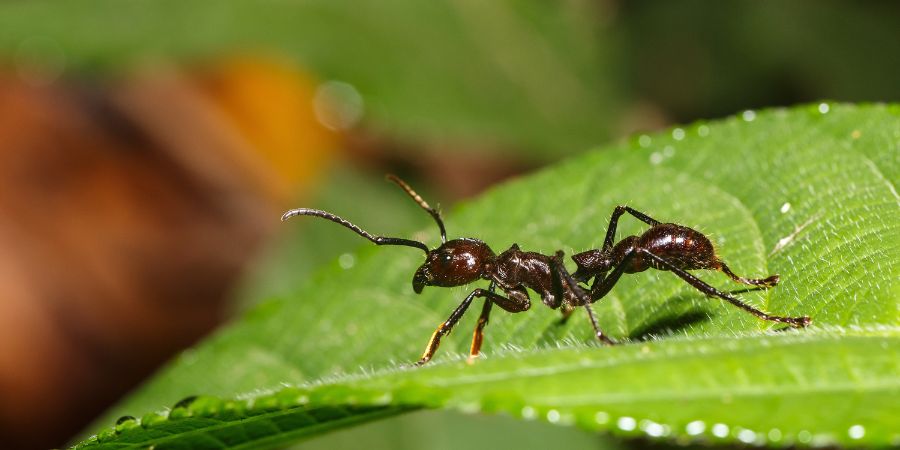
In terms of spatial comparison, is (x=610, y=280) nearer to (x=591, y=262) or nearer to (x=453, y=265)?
(x=591, y=262)

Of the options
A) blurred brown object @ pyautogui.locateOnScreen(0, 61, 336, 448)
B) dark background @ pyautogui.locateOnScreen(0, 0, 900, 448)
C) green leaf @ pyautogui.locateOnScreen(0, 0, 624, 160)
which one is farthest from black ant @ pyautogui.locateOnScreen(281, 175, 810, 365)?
blurred brown object @ pyautogui.locateOnScreen(0, 61, 336, 448)

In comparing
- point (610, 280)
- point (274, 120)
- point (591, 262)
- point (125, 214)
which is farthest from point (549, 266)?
point (125, 214)

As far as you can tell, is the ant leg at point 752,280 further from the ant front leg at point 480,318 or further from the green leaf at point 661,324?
the ant front leg at point 480,318

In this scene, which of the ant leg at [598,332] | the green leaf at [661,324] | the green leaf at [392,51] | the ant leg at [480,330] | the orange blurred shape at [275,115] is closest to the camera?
the green leaf at [661,324]

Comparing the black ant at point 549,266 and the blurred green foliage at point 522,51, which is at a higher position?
the blurred green foliage at point 522,51

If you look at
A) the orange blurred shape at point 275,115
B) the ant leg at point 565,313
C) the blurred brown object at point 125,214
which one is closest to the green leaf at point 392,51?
the blurred brown object at point 125,214

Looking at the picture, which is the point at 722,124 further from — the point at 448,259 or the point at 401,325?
the point at 401,325

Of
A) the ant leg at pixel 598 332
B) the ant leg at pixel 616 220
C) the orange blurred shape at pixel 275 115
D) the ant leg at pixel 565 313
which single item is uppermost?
the orange blurred shape at pixel 275 115
